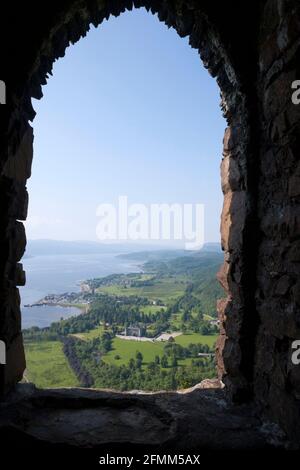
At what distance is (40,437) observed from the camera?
Result: 218 cm

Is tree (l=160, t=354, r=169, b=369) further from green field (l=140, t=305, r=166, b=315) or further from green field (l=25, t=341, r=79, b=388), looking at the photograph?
green field (l=140, t=305, r=166, b=315)

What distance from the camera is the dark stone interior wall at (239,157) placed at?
87.4 inches

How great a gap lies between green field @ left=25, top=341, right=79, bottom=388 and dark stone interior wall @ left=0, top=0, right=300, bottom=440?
1955cm

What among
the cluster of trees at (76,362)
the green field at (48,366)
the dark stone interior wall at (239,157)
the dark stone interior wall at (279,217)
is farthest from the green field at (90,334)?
the dark stone interior wall at (279,217)

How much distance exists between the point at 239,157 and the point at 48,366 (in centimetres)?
2813

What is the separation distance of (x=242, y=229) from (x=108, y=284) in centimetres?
8155

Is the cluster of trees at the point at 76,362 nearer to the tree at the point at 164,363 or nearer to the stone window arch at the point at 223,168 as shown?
the tree at the point at 164,363

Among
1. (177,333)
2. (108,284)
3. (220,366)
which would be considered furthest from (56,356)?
(108,284)

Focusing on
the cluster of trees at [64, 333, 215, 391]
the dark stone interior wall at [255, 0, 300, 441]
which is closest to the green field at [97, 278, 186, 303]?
the cluster of trees at [64, 333, 215, 391]

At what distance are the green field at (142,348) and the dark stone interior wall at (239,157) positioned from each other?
920 inches

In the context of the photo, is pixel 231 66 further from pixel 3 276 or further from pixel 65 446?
pixel 65 446

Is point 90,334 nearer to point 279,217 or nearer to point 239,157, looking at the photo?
point 239,157

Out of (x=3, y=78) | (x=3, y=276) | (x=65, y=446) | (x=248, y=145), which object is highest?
(x=3, y=78)

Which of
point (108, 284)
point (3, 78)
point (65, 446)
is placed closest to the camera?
point (65, 446)
